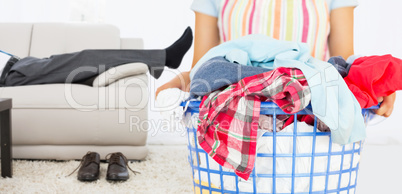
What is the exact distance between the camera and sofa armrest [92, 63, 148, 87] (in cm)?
193

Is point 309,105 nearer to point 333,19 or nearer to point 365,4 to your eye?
point 333,19

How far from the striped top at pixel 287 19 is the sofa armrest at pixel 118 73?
1.11m

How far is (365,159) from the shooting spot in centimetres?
199

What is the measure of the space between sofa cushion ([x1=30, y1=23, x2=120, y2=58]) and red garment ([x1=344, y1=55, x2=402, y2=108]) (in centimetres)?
215

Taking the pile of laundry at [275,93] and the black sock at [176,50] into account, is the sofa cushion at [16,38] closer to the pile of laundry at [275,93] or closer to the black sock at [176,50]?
the black sock at [176,50]

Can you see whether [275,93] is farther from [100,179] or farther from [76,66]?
[76,66]

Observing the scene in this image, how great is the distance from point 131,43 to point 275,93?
220cm

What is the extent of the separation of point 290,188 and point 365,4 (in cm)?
247

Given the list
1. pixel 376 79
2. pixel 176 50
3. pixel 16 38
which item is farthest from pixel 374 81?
pixel 16 38

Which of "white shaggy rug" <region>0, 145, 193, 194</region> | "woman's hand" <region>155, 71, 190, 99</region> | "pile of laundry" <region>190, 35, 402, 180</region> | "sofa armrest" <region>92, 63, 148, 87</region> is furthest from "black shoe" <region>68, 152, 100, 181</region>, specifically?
"pile of laundry" <region>190, 35, 402, 180</region>

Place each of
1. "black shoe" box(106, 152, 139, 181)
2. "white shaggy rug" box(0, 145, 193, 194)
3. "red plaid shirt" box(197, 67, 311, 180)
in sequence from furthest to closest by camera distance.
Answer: "black shoe" box(106, 152, 139, 181) < "white shaggy rug" box(0, 145, 193, 194) < "red plaid shirt" box(197, 67, 311, 180)

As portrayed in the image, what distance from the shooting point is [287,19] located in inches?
36.4

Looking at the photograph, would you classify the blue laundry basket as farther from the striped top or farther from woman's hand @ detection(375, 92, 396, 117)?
the striped top

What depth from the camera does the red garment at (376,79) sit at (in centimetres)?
55
